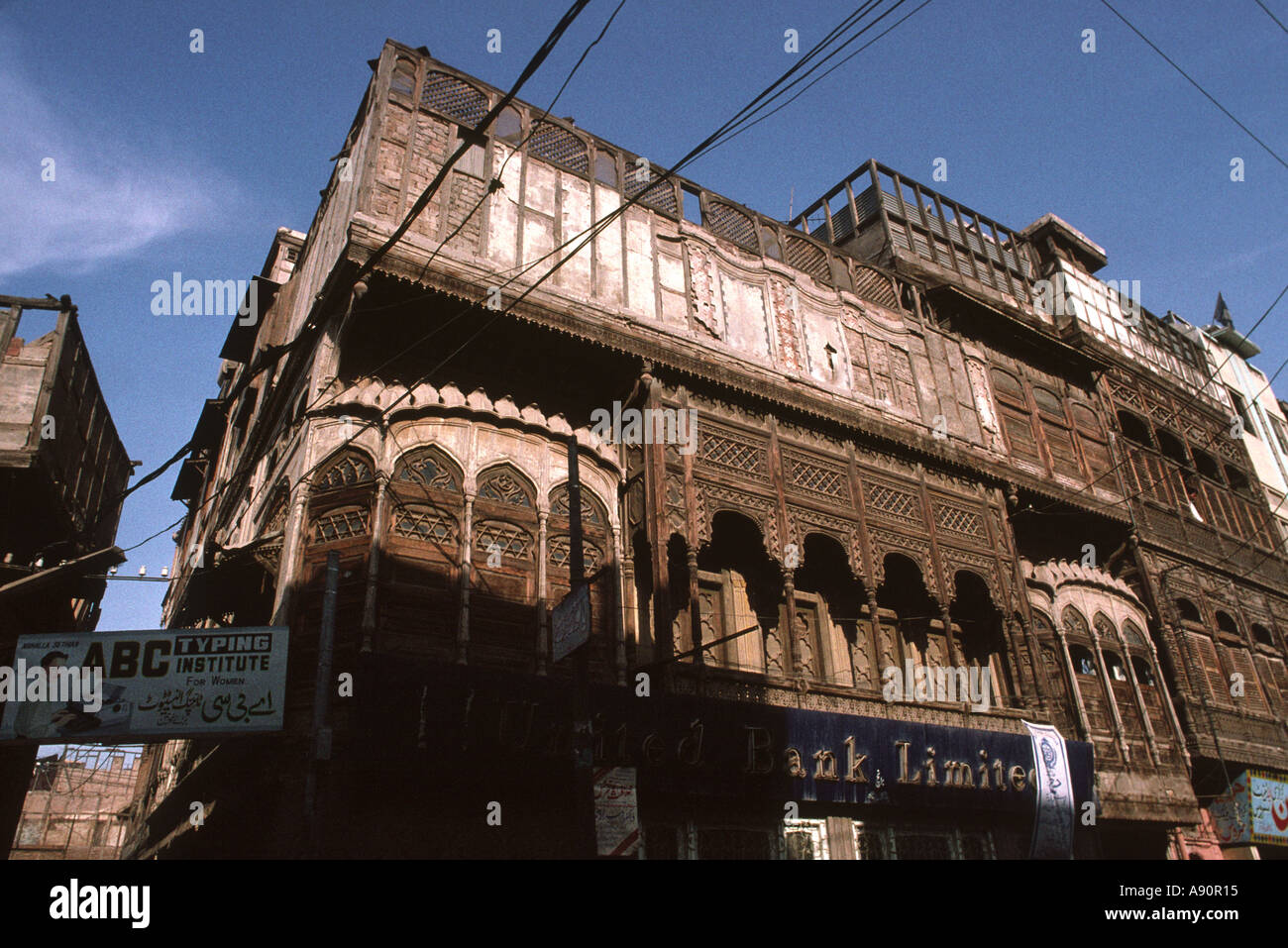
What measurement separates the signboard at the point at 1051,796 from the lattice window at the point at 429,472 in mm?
10727

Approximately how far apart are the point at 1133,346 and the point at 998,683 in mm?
15698

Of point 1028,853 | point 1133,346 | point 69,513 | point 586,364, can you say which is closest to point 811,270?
point 586,364

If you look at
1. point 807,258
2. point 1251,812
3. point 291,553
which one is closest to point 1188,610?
point 1251,812

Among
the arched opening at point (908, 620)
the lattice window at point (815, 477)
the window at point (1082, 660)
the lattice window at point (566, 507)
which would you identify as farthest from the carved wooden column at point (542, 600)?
the window at point (1082, 660)

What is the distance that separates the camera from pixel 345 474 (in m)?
11.7

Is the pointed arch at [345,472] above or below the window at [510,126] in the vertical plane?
below

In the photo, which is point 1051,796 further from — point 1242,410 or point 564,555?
point 1242,410

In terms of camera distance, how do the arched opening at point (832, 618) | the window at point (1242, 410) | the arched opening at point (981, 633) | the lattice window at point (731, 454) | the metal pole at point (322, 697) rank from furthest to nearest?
the window at point (1242, 410)
the arched opening at point (981, 633)
the arched opening at point (832, 618)
the lattice window at point (731, 454)
the metal pole at point (322, 697)

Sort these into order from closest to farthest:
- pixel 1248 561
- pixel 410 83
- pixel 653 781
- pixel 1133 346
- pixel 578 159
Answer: pixel 653 781
pixel 410 83
pixel 578 159
pixel 1248 561
pixel 1133 346

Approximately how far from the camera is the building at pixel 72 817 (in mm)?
32344

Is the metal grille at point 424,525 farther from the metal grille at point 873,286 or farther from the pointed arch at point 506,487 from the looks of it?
the metal grille at point 873,286

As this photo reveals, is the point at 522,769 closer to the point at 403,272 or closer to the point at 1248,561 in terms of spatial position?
the point at 403,272

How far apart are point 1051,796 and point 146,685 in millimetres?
13808
